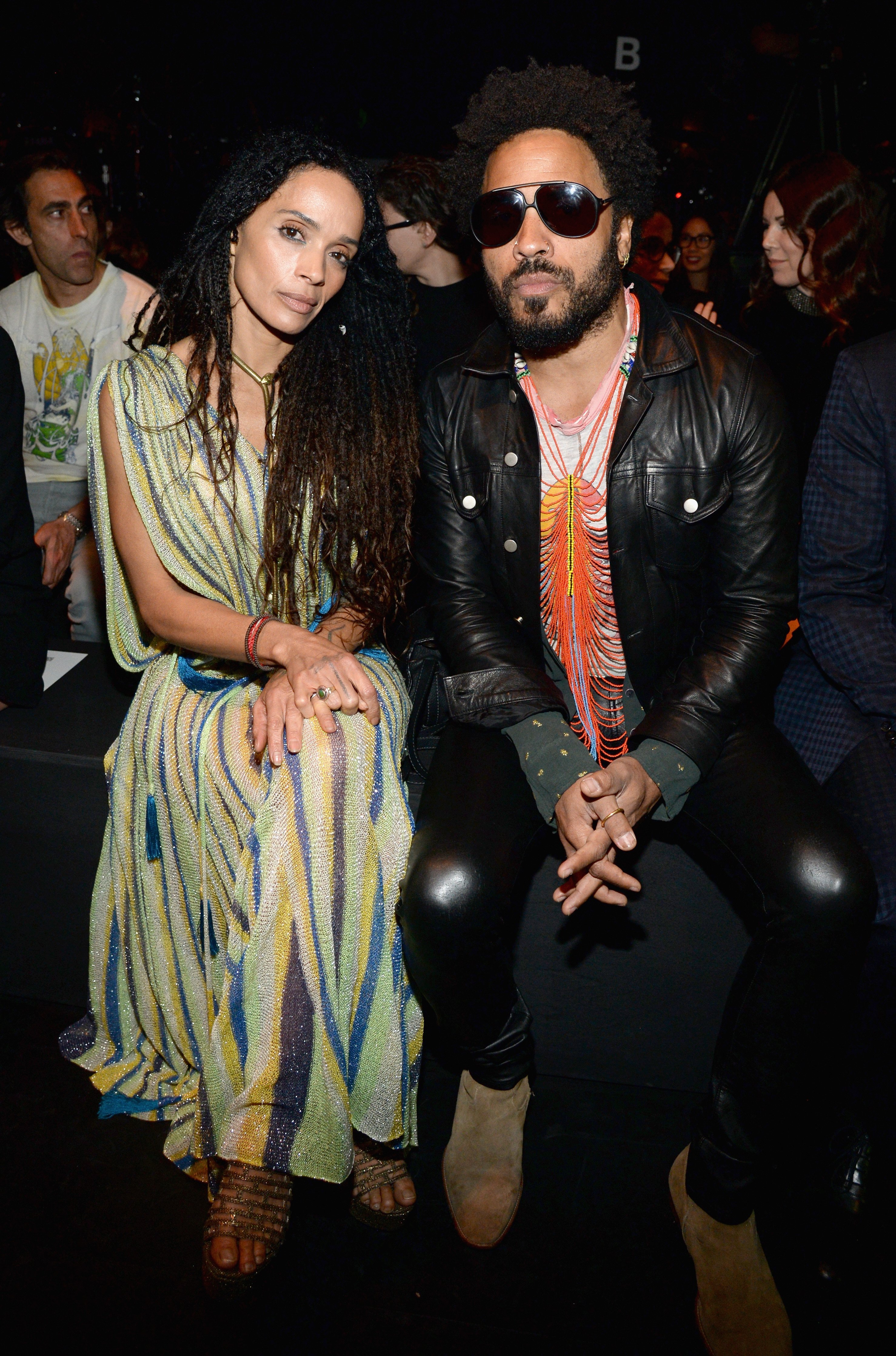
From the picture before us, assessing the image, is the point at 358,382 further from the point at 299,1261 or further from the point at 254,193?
the point at 299,1261

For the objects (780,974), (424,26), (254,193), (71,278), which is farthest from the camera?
(424,26)

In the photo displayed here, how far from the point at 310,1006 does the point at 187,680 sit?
65cm

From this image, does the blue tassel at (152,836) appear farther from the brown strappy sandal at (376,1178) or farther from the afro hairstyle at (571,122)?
the afro hairstyle at (571,122)

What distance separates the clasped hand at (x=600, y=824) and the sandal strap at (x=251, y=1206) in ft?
2.21

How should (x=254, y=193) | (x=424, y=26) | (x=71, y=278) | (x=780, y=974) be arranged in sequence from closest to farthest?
(x=780, y=974)
(x=254, y=193)
(x=71, y=278)
(x=424, y=26)

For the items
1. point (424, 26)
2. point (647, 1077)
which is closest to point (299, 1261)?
point (647, 1077)

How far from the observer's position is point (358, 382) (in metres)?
2.11

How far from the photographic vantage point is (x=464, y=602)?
2061 mm


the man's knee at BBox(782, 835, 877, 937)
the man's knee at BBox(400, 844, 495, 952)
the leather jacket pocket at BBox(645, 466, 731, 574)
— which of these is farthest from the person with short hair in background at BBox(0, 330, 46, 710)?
the man's knee at BBox(782, 835, 877, 937)

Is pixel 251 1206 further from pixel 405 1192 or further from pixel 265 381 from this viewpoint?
pixel 265 381

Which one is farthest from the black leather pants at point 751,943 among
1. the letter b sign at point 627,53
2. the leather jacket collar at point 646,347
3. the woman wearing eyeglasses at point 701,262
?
the letter b sign at point 627,53

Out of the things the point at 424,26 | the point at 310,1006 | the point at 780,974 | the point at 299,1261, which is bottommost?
the point at 299,1261

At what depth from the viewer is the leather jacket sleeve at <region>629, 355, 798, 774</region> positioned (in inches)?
74.1

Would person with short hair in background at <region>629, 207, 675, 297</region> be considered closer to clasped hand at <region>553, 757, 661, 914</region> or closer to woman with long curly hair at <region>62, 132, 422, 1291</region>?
woman with long curly hair at <region>62, 132, 422, 1291</region>
